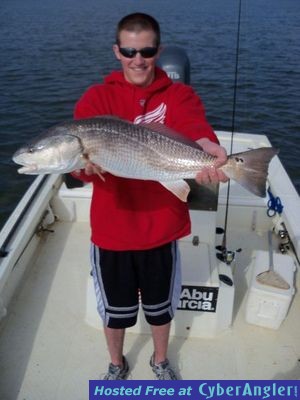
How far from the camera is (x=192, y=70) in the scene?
578 inches

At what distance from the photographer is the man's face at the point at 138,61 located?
8.09 feet

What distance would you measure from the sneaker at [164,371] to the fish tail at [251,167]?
152 cm

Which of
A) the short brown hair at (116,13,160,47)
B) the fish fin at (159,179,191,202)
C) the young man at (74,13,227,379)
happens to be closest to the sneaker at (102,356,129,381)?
the young man at (74,13,227,379)

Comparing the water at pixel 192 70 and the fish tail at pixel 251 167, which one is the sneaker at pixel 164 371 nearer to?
the fish tail at pixel 251 167

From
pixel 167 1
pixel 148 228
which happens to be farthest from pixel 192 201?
pixel 167 1

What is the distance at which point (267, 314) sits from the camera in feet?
11.8

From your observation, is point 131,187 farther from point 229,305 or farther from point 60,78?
point 60,78

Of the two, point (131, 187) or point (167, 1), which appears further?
point (167, 1)

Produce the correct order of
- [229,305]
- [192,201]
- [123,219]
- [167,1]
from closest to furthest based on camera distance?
[123,219] < [229,305] < [192,201] < [167,1]

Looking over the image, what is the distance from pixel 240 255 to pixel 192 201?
3.75 ft

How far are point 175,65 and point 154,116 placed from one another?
8.94 feet

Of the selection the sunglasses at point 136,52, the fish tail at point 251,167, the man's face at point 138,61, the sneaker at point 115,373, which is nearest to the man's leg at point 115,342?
the sneaker at point 115,373

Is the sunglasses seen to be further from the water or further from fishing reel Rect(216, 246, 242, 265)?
the water

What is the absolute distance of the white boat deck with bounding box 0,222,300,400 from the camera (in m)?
3.21
